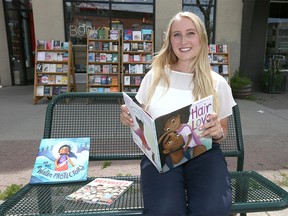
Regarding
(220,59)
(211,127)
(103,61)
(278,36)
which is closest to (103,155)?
(211,127)

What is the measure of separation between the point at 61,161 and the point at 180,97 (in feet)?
3.10

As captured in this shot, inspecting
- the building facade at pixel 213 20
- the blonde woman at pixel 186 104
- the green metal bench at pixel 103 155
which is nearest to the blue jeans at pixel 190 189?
the blonde woman at pixel 186 104

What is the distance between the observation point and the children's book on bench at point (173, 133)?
1.51 meters

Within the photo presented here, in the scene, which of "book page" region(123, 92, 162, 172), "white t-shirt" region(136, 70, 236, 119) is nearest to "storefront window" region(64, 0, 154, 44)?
"white t-shirt" region(136, 70, 236, 119)

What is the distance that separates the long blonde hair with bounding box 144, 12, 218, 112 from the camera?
72.6 inches

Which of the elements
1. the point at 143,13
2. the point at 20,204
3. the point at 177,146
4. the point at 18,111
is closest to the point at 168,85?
the point at 177,146

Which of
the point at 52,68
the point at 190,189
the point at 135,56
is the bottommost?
the point at 190,189

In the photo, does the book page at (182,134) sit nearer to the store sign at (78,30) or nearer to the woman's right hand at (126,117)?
the woman's right hand at (126,117)

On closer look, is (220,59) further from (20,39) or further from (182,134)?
(20,39)

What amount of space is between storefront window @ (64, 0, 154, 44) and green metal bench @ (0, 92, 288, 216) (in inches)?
247

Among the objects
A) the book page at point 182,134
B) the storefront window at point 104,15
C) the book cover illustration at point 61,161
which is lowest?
the book cover illustration at point 61,161

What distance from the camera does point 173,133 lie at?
5.12 feet

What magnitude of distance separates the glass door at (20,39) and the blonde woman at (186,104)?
9.14 m

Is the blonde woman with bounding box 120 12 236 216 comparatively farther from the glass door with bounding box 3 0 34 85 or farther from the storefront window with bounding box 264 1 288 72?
the glass door with bounding box 3 0 34 85
